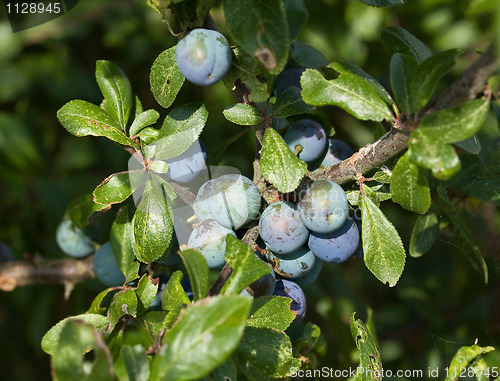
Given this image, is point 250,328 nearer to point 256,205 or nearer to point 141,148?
point 256,205

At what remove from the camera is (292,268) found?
105 cm

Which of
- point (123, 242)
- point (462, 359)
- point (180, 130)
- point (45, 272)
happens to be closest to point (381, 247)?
point (462, 359)

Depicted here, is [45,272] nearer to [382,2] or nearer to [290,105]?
[290,105]

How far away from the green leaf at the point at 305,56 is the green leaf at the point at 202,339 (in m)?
0.68

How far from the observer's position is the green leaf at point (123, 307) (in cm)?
98

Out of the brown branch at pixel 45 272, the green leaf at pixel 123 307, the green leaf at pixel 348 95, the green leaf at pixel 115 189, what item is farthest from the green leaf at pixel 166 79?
the brown branch at pixel 45 272

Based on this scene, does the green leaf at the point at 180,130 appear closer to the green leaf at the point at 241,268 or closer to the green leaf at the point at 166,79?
the green leaf at the point at 166,79

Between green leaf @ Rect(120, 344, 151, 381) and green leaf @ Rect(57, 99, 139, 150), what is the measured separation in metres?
0.44

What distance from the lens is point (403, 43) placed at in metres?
1.04

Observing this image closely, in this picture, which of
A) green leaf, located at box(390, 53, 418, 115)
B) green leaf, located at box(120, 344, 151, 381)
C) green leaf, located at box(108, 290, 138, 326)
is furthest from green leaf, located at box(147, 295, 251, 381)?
green leaf, located at box(390, 53, 418, 115)

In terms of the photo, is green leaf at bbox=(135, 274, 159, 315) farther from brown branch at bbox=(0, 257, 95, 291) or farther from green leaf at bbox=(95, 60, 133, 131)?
brown branch at bbox=(0, 257, 95, 291)

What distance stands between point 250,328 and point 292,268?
21cm

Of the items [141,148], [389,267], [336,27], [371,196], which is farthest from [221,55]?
[336,27]

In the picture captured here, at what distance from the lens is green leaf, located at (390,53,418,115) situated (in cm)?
83
